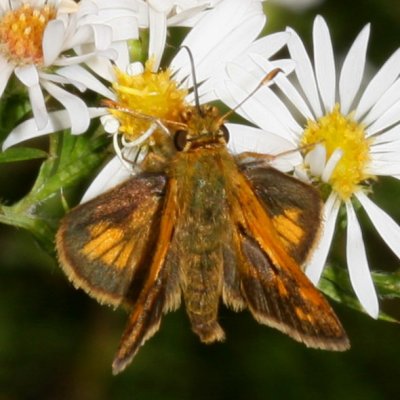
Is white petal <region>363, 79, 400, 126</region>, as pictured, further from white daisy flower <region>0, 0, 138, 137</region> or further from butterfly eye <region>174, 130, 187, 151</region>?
white daisy flower <region>0, 0, 138, 137</region>

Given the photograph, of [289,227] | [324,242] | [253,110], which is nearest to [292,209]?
[289,227]

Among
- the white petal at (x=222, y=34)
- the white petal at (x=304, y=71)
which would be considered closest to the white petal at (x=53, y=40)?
the white petal at (x=222, y=34)

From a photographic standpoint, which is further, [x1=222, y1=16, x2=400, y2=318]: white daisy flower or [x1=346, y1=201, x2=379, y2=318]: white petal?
[x1=222, y1=16, x2=400, y2=318]: white daisy flower

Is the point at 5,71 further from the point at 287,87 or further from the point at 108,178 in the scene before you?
the point at 287,87

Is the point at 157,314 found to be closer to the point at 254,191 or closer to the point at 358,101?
the point at 254,191

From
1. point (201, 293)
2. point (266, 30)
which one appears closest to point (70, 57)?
point (201, 293)

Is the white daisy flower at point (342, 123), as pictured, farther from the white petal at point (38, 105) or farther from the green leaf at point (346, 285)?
the white petal at point (38, 105)

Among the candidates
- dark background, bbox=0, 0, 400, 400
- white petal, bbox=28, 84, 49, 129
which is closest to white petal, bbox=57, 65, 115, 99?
white petal, bbox=28, 84, 49, 129
